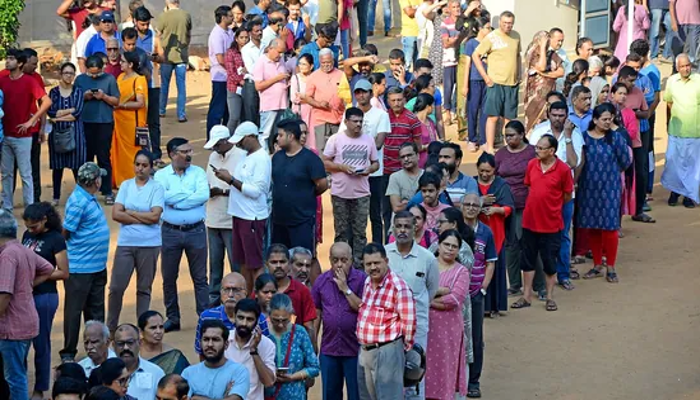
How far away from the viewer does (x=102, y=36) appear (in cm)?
1680

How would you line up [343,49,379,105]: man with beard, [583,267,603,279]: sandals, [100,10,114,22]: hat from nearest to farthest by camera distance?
[583,267,603,279]: sandals, [343,49,379,105]: man with beard, [100,10,114,22]: hat

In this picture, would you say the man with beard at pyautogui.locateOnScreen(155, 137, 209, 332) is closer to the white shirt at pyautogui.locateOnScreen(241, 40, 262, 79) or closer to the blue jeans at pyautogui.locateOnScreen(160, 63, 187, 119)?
the white shirt at pyautogui.locateOnScreen(241, 40, 262, 79)

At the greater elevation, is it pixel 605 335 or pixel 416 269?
pixel 416 269

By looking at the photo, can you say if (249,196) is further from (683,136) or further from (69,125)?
(683,136)

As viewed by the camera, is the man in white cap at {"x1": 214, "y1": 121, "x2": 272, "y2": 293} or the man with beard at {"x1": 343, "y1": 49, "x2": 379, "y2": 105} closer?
the man in white cap at {"x1": 214, "y1": 121, "x2": 272, "y2": 293}

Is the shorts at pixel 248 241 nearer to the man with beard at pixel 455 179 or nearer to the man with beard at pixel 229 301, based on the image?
the man with beard at pixel 455 179

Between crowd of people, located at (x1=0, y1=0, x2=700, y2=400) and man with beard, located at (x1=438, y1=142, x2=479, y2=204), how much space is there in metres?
0.02

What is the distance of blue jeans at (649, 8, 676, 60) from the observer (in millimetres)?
24062

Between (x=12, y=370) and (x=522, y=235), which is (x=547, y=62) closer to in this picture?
(x=522, y=235)

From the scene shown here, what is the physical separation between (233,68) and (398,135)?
407cm

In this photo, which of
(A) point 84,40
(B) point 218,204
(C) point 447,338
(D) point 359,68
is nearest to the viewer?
(C) point 447,338

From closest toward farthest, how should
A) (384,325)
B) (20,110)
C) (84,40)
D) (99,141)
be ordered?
1. (384,325)
2. (20,110)
3. (99,141)
4. (84,40)

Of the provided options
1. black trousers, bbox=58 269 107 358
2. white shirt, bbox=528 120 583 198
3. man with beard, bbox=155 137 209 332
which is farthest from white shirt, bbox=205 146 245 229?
white shirt, bbox=528 120 583 198

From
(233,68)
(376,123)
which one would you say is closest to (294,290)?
(376,123)
